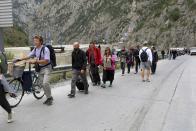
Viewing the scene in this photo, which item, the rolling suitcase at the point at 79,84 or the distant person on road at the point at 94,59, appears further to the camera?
the distant person on road at the point at 94,59

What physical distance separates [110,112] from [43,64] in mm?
2549

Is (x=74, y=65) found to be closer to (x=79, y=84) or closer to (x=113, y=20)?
(x=79, y=84)

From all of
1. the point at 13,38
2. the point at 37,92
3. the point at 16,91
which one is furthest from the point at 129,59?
the point at 13,38

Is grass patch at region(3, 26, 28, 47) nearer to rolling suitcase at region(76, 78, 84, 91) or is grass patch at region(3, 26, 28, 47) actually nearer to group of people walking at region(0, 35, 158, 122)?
group of people walking at region(0, 35, 158, 122)

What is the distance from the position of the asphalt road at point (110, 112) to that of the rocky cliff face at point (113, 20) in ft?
292

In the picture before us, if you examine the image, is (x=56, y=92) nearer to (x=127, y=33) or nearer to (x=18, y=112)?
(x=18, y=112)

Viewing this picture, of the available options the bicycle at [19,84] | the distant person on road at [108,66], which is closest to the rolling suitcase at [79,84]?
the distant person on road at [108,66]

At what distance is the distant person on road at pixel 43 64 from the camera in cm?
1293

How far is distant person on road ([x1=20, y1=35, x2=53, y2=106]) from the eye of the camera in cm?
1293

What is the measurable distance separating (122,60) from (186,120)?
16.5 metres

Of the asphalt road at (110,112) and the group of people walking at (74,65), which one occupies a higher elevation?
the group of people walking at (74,65)

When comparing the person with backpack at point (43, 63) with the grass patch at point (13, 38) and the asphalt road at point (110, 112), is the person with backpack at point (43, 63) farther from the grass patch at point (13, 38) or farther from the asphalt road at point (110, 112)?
the grass patch at point (13, 38)

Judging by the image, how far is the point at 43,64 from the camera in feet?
42.9

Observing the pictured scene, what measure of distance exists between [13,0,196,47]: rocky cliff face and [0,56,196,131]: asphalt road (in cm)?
8887
